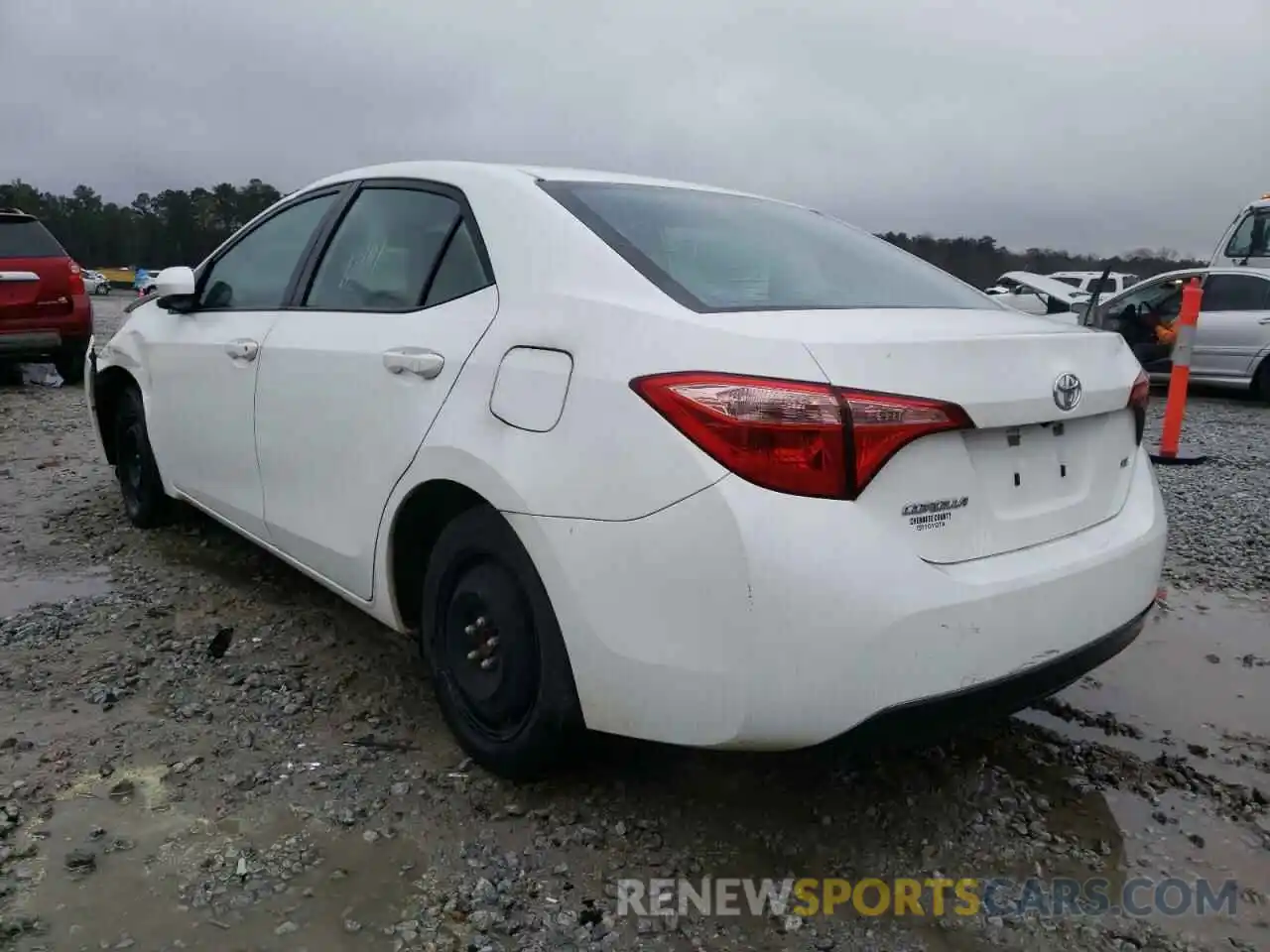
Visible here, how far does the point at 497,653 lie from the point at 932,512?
42.5 inches

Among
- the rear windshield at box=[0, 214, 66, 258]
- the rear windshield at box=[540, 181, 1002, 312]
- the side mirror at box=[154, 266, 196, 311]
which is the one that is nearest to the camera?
the rear windshield at box=[540, 181, 1002, 312]

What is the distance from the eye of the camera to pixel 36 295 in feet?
31.0

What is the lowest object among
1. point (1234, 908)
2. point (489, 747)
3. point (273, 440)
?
point (1234, 908)

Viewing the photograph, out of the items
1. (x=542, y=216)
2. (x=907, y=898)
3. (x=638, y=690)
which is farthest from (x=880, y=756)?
(x=542, y=216)

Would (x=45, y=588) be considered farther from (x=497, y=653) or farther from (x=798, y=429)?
(x=798, y=429)

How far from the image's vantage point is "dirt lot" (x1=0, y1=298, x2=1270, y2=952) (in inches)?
82.4

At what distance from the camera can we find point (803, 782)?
8.63 ft

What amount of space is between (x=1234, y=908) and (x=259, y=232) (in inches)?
144

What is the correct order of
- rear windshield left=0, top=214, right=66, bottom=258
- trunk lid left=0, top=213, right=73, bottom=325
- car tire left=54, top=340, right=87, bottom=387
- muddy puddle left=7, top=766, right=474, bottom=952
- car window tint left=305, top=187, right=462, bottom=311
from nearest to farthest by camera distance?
muddy puddle left=7, top=766, right=474, bottom=952, car window tint left=305, top=187, right=462, bottom=311, trunk lid left=0, top=213, right=73, bottom=325, rear windshield left=0, top=214, right=66, bottom=258, car tire left=54, top=340, right=87, bottom=387

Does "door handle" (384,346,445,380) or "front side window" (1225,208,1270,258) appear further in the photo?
"front side window" (1225,208,1270,258)

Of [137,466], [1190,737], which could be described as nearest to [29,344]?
[137,466]

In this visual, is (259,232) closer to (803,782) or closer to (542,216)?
(542,216)

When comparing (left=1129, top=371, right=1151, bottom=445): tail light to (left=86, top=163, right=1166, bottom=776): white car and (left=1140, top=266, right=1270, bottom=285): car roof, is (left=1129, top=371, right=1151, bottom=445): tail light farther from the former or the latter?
(left=1140, top=266, right=1270, bottom=285): car roof

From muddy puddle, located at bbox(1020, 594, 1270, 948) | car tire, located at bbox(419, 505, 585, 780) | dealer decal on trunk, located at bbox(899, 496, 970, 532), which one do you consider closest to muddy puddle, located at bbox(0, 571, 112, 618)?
car tire, located at bbox(419, 505, 585, 780)
